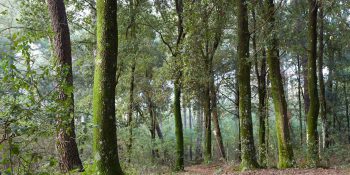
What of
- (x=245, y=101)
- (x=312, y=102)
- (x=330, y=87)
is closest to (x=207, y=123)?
(x=312, y=102)

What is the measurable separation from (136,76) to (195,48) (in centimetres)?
709

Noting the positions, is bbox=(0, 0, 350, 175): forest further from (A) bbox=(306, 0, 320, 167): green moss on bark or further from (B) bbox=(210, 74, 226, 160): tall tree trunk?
(B) bbox=(210, 74, 226, 160): tall tree trunk

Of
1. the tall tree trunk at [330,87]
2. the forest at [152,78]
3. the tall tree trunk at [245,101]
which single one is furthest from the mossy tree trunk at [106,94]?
the tall tree trunk at [330,87]

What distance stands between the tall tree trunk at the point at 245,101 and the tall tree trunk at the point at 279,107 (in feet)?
4.46

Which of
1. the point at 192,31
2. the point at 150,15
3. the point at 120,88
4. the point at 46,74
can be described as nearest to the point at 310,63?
the point at 192,31

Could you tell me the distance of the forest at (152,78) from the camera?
127 inches

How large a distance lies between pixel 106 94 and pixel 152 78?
59.7 feet

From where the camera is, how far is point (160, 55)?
84.2ft

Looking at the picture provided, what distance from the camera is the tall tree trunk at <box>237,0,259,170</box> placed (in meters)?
10.3

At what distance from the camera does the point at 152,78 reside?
79.7ft

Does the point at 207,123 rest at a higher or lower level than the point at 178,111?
lower

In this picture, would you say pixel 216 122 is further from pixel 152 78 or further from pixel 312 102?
pixel 312 102

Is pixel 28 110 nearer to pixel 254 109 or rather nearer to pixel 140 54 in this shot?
pixel 140 54

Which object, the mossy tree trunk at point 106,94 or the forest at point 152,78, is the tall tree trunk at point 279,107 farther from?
the mossy tree trunk at point 106,94
